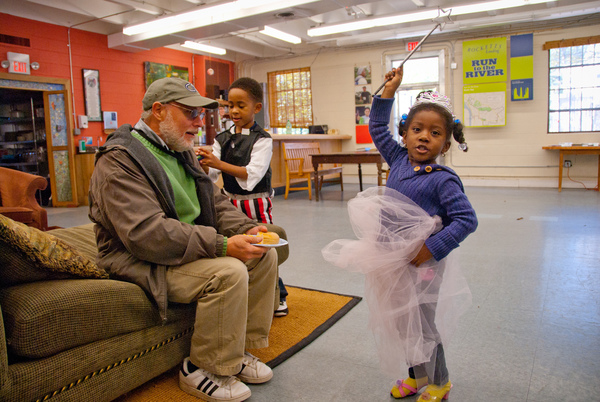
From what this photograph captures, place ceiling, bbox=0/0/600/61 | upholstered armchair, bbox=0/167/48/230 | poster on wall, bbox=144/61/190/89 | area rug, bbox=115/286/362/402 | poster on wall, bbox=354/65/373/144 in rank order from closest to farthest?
1. area rug, bbox=115/286/362/402
2. upholstered armchair, bbox=0/167/48/230
3. ceiling, bbox=0/0/600/61
4. poster on wall, bbox=144/61/190/89
5. poster on wall, bbox=354/65/373/144

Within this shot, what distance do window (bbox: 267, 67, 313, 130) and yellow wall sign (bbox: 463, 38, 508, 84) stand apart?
11.3ft

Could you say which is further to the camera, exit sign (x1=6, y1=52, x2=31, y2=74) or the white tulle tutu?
exit sign (x1=6, y1=52, x2=31, y2=74)

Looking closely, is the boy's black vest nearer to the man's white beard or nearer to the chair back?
the man's white beard

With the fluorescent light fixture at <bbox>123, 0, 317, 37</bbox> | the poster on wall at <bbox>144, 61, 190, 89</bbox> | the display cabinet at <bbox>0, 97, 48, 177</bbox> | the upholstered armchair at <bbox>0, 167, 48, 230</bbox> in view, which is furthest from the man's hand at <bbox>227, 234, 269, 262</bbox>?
the poster on wall at <bbox>144, 61, 190, 89</bbox>

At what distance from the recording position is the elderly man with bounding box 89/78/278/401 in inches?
60.1

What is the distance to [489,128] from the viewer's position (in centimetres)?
844

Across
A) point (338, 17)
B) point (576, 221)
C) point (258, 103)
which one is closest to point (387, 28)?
point (338, 17)

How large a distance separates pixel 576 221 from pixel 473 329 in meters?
3.36

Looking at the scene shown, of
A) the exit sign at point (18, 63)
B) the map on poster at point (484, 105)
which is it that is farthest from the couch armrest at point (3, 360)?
the map on poster at point (484, 105)

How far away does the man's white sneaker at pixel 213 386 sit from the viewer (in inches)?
63.0

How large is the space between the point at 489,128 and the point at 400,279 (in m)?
7.91

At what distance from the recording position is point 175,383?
1.74 metres

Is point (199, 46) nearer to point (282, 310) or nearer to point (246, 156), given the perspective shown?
point (246, 156)

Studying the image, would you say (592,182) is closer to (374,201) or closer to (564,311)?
(564,311)
